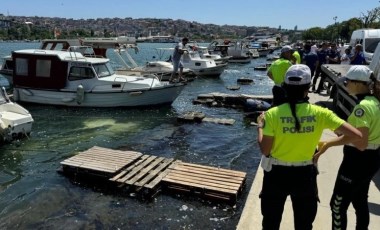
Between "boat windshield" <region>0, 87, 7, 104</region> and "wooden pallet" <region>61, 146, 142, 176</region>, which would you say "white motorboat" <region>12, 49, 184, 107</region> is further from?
"wooden pallet" <region>61, 146, 142, 176</region>

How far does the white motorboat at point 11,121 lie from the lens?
37.5 ft

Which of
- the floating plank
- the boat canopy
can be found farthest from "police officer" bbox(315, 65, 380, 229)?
the boat canopy

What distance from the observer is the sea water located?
7.00 metres

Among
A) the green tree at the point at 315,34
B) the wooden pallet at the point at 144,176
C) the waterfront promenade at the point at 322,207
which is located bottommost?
the wooden pallet at the point at 144,176

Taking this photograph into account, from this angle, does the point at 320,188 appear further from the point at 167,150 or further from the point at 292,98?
the point at 167,150

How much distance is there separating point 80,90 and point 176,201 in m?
10.9

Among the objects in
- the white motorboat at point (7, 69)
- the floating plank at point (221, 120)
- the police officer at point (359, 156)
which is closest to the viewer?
the police officer at point (359, 156)

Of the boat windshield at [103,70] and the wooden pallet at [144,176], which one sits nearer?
the wooden pallet at [144,176]

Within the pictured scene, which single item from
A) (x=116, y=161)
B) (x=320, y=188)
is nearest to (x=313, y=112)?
(x=320, y=188)

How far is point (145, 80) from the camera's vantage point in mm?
18000

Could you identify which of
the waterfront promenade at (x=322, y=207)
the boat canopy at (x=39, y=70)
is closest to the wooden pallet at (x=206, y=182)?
the waterfront promenade at (x=322, y=207)

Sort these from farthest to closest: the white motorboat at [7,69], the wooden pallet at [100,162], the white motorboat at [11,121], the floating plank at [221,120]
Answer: the white motorboat at [7,69] < the floating plank at [221,120] < the white motorboat at [11,121] < the wooden pallet at [100,162]

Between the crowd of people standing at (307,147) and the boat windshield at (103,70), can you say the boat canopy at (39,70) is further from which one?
the crowd of people standing at (307,147)

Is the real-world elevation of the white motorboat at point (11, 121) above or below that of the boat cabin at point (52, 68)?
below
